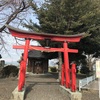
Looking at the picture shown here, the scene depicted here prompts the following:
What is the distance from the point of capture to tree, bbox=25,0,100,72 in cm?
2175

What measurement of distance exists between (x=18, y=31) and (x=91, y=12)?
393 inches

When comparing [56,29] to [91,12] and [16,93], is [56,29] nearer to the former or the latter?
[91,12]

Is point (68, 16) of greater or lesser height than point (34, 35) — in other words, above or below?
above

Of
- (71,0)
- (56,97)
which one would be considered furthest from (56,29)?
(56,97)

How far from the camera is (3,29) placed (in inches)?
1008

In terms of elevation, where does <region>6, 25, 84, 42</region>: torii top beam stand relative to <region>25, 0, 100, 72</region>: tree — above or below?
below

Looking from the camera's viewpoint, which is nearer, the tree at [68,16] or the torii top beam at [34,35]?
the torii top beam at [34,35]

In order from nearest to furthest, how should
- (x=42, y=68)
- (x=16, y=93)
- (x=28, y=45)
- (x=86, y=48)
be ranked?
(x=16, y=93) → (x=28, y=45) → (x=86, y=48) → (x=42, y=68)

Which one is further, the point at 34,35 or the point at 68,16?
the point at 68,16

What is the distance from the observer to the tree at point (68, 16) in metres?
21.8

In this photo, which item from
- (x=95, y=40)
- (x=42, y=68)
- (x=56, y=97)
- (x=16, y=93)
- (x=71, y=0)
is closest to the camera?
(x=16, y=93)

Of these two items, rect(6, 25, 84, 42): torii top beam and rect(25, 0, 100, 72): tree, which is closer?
rect(6, 25, 84, 42): torii top beam

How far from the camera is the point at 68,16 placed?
2214 centimetres

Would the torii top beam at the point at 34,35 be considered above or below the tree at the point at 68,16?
below
